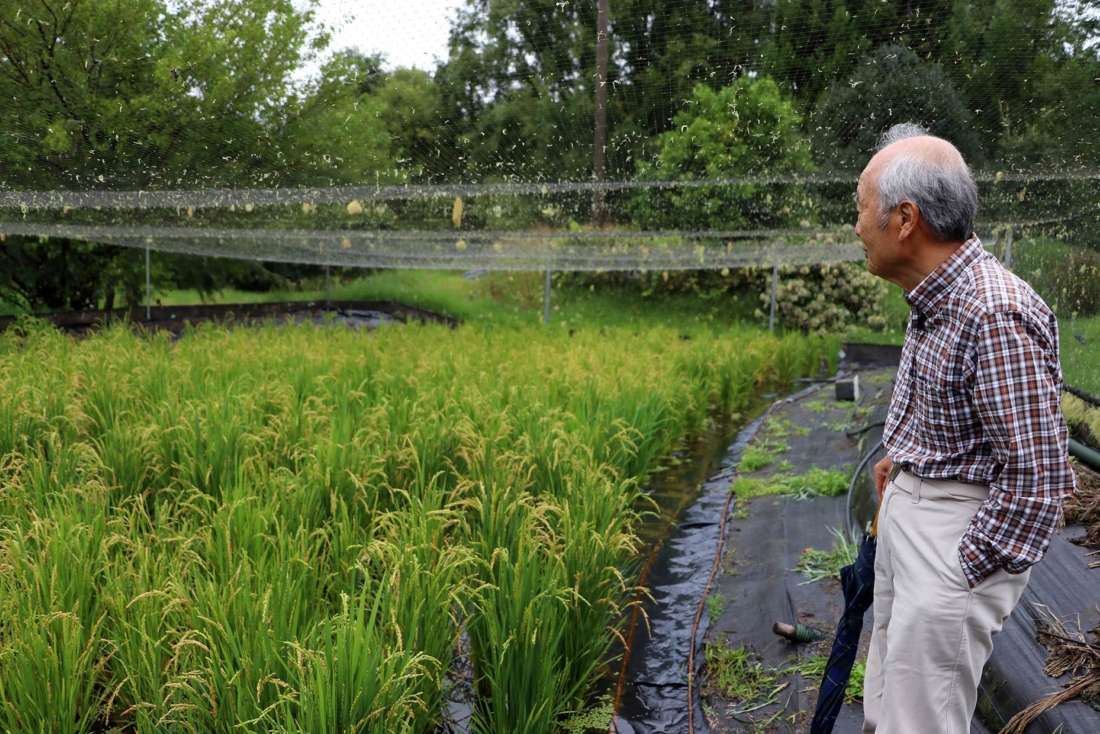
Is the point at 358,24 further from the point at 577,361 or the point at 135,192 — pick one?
the point at 577,361

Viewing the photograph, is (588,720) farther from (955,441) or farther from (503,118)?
(503,118)

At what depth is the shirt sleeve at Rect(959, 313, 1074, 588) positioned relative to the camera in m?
1.31

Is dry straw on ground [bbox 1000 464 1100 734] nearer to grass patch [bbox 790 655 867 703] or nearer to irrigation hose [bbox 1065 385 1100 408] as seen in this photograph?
grass patch [bbox 790 655 867 703]

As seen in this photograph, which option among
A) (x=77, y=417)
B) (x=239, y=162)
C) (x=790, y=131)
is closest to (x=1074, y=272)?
(x=77, y=417)

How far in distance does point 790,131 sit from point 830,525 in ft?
21.2

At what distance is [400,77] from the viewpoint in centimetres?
1077

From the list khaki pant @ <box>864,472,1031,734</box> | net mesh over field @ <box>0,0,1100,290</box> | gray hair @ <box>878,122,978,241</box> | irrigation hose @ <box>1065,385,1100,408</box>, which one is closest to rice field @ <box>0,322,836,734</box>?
khaki pant @ <box>864,472,1031,734</box>

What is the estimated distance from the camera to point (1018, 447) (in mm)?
1315

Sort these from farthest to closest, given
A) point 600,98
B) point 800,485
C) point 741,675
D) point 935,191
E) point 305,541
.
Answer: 1. point 600,98
2. point 800,485
3. point 741,675
4. point 305,541
5. point 935,191

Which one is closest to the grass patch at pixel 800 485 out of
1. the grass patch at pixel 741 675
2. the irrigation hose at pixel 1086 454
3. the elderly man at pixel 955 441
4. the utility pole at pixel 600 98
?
the irrigation hose at pixel 1086 454

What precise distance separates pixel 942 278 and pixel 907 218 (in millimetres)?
127

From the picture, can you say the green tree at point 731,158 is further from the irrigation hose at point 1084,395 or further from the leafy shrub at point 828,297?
the irrigation hose at point 1084,395

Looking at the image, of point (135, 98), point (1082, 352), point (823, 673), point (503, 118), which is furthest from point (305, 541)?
point (135, 98)

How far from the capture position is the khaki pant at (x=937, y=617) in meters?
1.40
